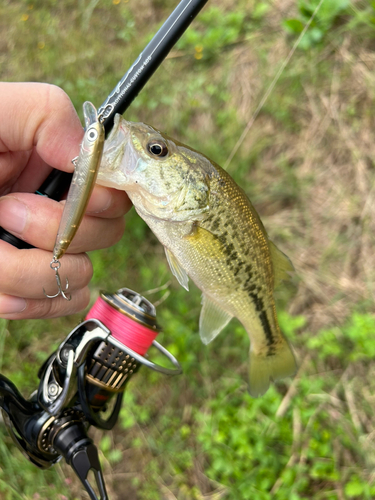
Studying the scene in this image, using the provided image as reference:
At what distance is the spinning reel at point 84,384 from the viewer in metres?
1.66

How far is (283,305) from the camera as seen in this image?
316 cm

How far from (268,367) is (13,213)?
5.34 feet

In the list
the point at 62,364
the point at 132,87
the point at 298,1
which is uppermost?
the point at 298,1

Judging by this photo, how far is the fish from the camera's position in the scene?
151cm

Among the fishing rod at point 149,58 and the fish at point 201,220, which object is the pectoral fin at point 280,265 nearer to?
the fish at point 201,220

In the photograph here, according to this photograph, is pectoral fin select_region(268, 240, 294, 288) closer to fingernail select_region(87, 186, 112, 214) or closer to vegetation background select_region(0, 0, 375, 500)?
fingernail select_region(87, 186, 112, 214)

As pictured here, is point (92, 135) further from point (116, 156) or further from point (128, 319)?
point (128, 319)

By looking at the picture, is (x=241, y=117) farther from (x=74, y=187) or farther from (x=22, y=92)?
(x=74, y=187)

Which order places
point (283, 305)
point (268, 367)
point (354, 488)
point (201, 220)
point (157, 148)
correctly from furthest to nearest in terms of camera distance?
point (283, 305) → point (354, 488) → point (268, 367) → point (201, 220) → point (157, 148)

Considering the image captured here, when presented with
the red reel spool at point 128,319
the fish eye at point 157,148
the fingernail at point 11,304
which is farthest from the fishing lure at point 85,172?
the fingernail at point 11,304

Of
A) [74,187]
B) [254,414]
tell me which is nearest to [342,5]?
[74,187]

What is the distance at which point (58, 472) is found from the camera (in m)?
3.01

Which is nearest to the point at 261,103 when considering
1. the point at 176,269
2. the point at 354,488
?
the point at 176,269

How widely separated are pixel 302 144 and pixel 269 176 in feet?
1.34
